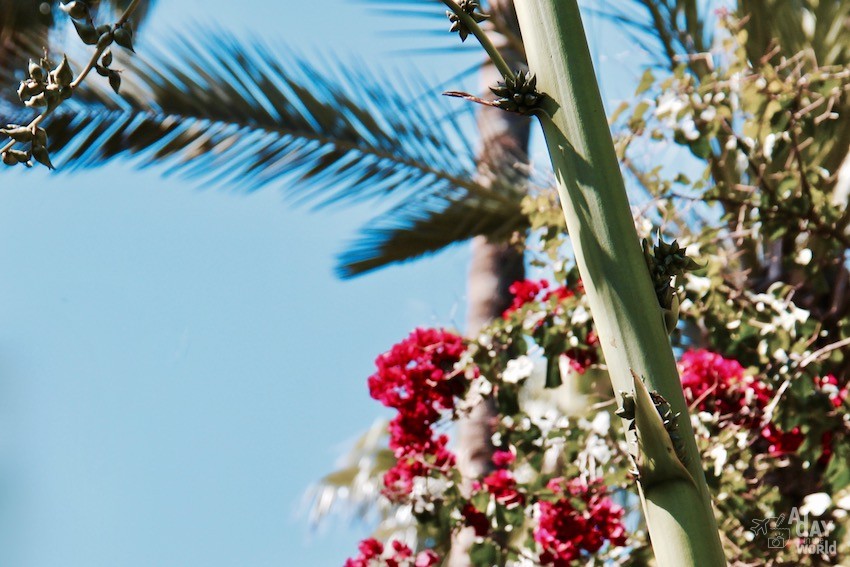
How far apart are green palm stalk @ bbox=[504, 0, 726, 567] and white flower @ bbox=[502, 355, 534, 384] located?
1709 millimetres

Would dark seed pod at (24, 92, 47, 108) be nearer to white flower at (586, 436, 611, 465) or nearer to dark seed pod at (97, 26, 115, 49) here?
dark seed pod at (97, 26, 115, 49)

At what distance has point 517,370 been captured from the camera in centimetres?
271

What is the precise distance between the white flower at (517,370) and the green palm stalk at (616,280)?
1.71 meters

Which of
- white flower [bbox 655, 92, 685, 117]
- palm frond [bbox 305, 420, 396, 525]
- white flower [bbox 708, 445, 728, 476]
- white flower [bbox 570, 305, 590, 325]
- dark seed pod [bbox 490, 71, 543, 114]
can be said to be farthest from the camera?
palm frond [bbox 305, 420, 396, 525]

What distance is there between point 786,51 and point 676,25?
1.47ft

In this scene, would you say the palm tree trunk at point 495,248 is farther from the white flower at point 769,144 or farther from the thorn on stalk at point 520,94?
the thorn on stalk at point 520,94

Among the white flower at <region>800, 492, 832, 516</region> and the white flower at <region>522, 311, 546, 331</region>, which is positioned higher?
the white flower at <region>522, 311, 546, 331</region>

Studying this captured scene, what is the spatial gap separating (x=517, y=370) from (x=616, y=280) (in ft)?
5.76

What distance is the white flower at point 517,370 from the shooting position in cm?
270

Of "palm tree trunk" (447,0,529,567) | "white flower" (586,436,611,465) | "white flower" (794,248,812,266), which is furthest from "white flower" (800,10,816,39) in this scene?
"white flower" (586,436,611,465)

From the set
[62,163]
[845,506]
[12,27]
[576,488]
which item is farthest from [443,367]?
[12,27]

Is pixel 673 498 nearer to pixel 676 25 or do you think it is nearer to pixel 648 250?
pixel 648 250

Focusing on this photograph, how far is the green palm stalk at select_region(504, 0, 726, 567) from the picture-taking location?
924 millimetres

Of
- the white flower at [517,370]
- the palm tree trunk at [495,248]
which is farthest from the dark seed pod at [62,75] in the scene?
the palm tree trunk at [495,248]
